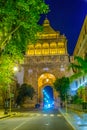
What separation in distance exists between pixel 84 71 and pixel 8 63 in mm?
5501

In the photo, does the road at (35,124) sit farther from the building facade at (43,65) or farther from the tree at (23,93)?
the building facade at (43,65)

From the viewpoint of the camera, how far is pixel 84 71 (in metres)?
24.0

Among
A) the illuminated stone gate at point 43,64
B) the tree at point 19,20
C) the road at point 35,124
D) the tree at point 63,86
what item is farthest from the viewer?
the illuminated stone gate at point 43,64

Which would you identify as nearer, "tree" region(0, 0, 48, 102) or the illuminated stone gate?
"tree" region(0, 0, 48, 102)

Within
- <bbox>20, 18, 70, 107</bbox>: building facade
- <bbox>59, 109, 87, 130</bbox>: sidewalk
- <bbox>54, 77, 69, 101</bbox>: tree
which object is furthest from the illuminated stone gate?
<bbox>59, 109, 87, 130</bbox>: sidewalk

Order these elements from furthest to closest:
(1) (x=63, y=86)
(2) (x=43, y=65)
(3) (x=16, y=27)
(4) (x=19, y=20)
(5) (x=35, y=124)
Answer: (2) (x=43, y=65)
(1) (x=63, y=86)
(5) (x=35, y=124)
(3) (x=16, y=27)
(4) (x=19, y=20)

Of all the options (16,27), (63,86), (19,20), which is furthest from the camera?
(63,86)

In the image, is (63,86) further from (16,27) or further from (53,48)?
(16,27)

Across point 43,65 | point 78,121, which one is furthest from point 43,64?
point 78,121

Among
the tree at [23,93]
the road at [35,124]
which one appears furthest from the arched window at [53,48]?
the road at [35,124]

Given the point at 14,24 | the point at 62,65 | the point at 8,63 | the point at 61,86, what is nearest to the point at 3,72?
the point at 8,63

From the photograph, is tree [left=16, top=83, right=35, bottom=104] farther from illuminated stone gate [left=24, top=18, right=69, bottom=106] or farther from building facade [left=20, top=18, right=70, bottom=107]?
illuminated stone gate [left=24, top=18, right=69, bottom=106]

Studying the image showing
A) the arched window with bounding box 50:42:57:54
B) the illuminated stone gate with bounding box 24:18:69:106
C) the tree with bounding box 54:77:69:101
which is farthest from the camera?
Answer: the arched window with bounding box 50:42:57:54

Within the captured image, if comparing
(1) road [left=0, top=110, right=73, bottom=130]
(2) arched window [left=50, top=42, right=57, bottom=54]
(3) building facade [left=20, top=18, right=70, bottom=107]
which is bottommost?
(1) road [left=0, top=110, right=73, bottom=130]
